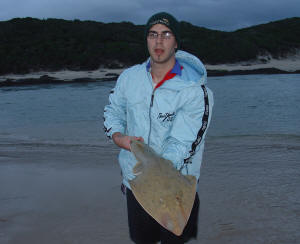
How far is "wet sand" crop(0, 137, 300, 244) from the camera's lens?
4.05 m

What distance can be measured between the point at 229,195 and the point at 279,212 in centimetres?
78

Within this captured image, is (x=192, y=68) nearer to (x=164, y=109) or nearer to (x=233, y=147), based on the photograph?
(x=164, y=109)

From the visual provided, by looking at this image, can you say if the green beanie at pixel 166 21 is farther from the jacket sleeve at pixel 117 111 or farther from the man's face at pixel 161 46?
the jacket sleeve at pixel 117 111

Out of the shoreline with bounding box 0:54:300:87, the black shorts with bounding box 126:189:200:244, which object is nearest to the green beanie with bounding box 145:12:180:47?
the black shorts with bounding box 126:189:200:244

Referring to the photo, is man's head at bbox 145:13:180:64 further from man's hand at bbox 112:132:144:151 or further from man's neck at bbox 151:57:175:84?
man's hand at bbox 112:132:144:151

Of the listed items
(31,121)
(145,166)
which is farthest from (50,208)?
(31,121)

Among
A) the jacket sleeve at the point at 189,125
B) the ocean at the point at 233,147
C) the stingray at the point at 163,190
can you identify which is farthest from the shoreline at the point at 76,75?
the stingray at the point at 163,190

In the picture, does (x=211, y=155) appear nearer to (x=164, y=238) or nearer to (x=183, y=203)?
(x=164, y=238)

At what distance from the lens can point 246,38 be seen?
158 feet

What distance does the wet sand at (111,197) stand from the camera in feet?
13.3

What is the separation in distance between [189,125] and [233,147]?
6.01 m

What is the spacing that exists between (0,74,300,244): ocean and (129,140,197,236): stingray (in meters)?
2.09

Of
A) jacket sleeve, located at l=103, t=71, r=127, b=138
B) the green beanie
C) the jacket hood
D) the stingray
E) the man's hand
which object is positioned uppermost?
the green beanie

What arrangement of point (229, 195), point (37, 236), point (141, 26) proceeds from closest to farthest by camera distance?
point (37, 236)
point (229, 195)
point (141, 26)
